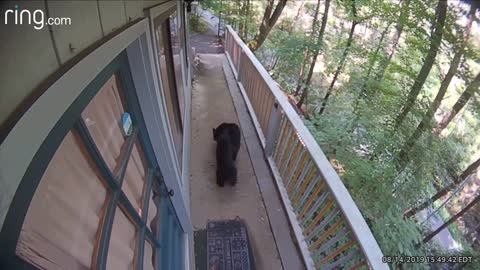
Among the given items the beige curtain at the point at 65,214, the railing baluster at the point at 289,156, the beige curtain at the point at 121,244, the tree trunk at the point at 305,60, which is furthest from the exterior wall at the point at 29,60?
the tree trunk at the point at 305,60


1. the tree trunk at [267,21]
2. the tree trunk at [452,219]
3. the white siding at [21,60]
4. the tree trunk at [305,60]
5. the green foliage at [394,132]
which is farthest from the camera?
the tree trunk at [267,21]

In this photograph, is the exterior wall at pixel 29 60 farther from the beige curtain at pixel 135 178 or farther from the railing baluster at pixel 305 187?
the railing baluster at pixel 305 187

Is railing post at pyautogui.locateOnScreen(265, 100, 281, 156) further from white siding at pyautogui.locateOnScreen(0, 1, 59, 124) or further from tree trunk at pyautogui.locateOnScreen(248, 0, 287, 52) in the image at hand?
tree trunk at pyautogui.locateOnScreen(248, 0, 287, 52)

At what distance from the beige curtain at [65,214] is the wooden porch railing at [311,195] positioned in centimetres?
122

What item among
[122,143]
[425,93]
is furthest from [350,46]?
[122,143]

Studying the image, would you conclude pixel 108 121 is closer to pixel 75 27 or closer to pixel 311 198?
pixel 75 27

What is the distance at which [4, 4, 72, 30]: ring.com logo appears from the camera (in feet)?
1.14

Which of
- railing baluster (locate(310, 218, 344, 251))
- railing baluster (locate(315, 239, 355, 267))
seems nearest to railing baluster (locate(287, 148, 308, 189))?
railing baluster (locate(310, 218, 344, 251))

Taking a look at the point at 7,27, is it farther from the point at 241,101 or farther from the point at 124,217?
the point at 241,101

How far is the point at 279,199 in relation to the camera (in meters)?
2.70

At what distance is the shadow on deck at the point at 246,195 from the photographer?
229 cm

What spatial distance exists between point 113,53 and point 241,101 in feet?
13.0

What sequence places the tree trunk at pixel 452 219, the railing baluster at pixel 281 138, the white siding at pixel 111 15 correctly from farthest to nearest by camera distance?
the tree trunk at pixel 452 219
the railing baluster at pixel 281 138
the white siding at pixel 111 15

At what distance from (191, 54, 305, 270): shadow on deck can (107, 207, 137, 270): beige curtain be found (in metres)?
1.34
